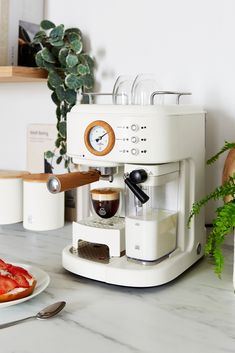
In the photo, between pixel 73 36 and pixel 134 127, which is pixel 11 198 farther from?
pixel 134 127

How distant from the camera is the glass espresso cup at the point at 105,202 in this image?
3.15 ft

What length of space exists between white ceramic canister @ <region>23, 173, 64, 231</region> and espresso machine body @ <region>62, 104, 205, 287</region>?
0.30 m

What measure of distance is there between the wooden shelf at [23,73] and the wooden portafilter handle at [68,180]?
506mm

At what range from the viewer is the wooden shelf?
4.21ft

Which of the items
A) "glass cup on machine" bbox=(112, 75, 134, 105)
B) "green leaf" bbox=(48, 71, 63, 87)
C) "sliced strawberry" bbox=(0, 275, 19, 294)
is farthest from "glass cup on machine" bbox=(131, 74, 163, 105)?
"sliced strawberry" bbox=(0, 275, 19, 294)

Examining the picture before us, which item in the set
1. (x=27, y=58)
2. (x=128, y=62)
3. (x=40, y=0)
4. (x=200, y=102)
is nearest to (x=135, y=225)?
(x=200, y=102)

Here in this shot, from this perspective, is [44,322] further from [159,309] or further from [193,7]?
[193,7]

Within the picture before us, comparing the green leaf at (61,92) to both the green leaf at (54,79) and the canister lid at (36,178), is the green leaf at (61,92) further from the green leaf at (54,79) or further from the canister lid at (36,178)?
the canister lid at (36,178)

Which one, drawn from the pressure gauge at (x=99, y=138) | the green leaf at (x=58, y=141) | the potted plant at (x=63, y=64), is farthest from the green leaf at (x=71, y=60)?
the pressure gauge at (x=99, y=138)

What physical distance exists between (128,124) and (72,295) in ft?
1.09

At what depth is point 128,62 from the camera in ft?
4.26

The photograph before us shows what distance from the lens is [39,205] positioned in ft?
4.23

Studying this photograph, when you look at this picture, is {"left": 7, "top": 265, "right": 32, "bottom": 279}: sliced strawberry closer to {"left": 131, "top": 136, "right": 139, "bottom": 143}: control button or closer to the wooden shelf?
{"left": 131, "top": 136, "right": 139, "bottom": 143}: control button

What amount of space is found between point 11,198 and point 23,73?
0.36 m
